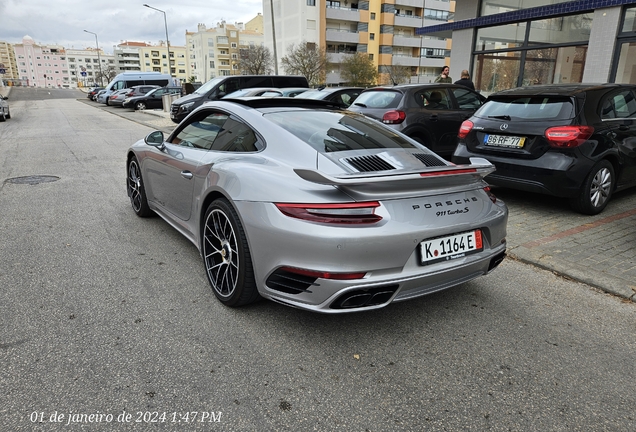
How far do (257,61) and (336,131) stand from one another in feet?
197

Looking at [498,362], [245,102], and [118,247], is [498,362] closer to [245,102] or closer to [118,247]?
[245,102]

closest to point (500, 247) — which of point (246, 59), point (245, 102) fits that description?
point (245, 102)

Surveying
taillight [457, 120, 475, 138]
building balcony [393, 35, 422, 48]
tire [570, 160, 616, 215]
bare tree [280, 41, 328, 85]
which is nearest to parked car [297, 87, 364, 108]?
taillight [457, 120, 475, 138]

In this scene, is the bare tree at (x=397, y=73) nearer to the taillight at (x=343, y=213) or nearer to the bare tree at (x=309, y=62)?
the bare tree at (x=309, y=62)

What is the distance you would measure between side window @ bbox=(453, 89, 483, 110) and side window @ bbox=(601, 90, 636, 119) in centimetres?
303

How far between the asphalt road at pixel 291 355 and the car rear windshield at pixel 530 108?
7.15 feet

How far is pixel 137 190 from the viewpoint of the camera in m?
5.20

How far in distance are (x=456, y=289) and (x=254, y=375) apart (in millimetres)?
1856

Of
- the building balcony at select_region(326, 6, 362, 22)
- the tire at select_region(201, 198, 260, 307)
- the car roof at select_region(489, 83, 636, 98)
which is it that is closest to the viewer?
the tire at select_region(201, 198, 260, 307)

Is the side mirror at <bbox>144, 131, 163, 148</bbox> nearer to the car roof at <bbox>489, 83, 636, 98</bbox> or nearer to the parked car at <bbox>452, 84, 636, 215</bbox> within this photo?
the parked car at <bbox>452, 84, 636, 215</bbox>

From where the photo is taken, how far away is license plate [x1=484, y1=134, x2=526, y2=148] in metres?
5.39

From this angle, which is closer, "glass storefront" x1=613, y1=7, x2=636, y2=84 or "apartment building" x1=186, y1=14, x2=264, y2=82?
"glass storefront" x1=613, y1=7, x2=636, y2=84

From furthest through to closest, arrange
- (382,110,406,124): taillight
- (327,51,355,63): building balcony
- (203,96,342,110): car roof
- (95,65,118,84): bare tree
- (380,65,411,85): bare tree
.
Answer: (95,65,118,84): bare tree, (380,65,411,85): bare tree, (327,51,355,63): building balcony, (382,110,406,124): taillight, (203,96,342,110): car roof

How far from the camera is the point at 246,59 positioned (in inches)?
A: 2457
